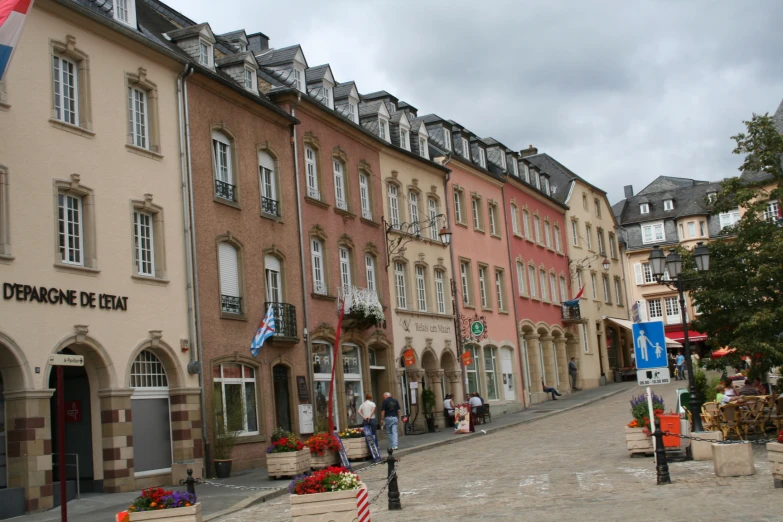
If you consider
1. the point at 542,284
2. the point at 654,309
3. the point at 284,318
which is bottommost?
the point at 284,318

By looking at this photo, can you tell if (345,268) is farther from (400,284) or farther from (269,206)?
(269,206)

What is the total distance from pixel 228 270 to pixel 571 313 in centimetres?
2997

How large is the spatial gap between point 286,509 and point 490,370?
25581 mm

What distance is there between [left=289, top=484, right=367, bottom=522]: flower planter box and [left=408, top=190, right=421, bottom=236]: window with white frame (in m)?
24.5

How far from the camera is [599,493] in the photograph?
15000 millimetres

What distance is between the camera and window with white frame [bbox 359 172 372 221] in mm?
33219

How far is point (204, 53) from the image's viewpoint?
2580cm

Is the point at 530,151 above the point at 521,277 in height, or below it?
above

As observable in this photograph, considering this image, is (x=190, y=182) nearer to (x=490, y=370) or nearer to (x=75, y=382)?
(x=75, y=382)

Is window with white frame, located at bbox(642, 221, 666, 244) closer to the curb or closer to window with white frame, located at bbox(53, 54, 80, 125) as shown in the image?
the curb

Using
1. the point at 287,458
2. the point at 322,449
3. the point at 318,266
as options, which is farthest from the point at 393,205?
the point at 287,458

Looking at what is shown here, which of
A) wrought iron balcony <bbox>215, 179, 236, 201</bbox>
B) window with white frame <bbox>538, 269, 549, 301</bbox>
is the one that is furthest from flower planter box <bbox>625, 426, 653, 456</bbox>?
window with white frame <bbox>538, 269, 549, 301</bbox>

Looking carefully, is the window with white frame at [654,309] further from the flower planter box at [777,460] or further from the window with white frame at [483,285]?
the flower planter box at [777,460]

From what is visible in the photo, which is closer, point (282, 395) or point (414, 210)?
point (282, 395)
